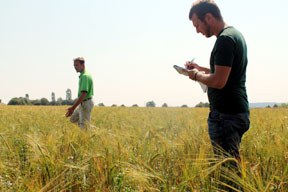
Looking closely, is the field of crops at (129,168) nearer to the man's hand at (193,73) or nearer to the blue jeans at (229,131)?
the blue jeans at (229,131)

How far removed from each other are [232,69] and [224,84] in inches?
7.1

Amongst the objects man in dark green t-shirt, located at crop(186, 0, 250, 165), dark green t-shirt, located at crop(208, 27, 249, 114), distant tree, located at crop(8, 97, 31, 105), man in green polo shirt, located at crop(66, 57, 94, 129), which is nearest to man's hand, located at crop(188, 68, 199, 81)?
man in dark green t-shirt, located at crop(186, 0, 250, 165)

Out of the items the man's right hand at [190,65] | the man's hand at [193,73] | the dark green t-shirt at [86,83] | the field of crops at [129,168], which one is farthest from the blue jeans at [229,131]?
the dark green t-shirt at [86,83]

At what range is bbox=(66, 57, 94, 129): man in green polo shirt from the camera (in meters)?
5.66

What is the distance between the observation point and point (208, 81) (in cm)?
231

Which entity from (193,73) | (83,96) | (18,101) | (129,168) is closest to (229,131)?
(193,73)

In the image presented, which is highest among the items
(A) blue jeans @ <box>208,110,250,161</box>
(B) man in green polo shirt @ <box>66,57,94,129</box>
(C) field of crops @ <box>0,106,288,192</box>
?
(B) man in green polo shirt @ <box>66,57,94,129</box>

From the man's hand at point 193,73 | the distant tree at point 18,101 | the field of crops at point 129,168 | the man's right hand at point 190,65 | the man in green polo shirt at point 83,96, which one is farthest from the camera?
the distant tree at point 18,101

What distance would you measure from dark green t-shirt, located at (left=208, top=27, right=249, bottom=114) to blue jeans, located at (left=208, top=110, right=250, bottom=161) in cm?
5

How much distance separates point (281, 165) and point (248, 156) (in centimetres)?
67

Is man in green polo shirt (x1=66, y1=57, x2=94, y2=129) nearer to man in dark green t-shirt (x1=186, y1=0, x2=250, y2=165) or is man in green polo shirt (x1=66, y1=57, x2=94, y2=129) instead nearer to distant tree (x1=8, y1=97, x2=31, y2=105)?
man in dark green t-shirt (x1=186, y1=0, x2=250, y2=165)

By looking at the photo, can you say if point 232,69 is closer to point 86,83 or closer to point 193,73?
point 193,73

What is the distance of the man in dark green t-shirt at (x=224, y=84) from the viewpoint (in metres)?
2.30

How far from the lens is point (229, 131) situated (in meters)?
2.36
